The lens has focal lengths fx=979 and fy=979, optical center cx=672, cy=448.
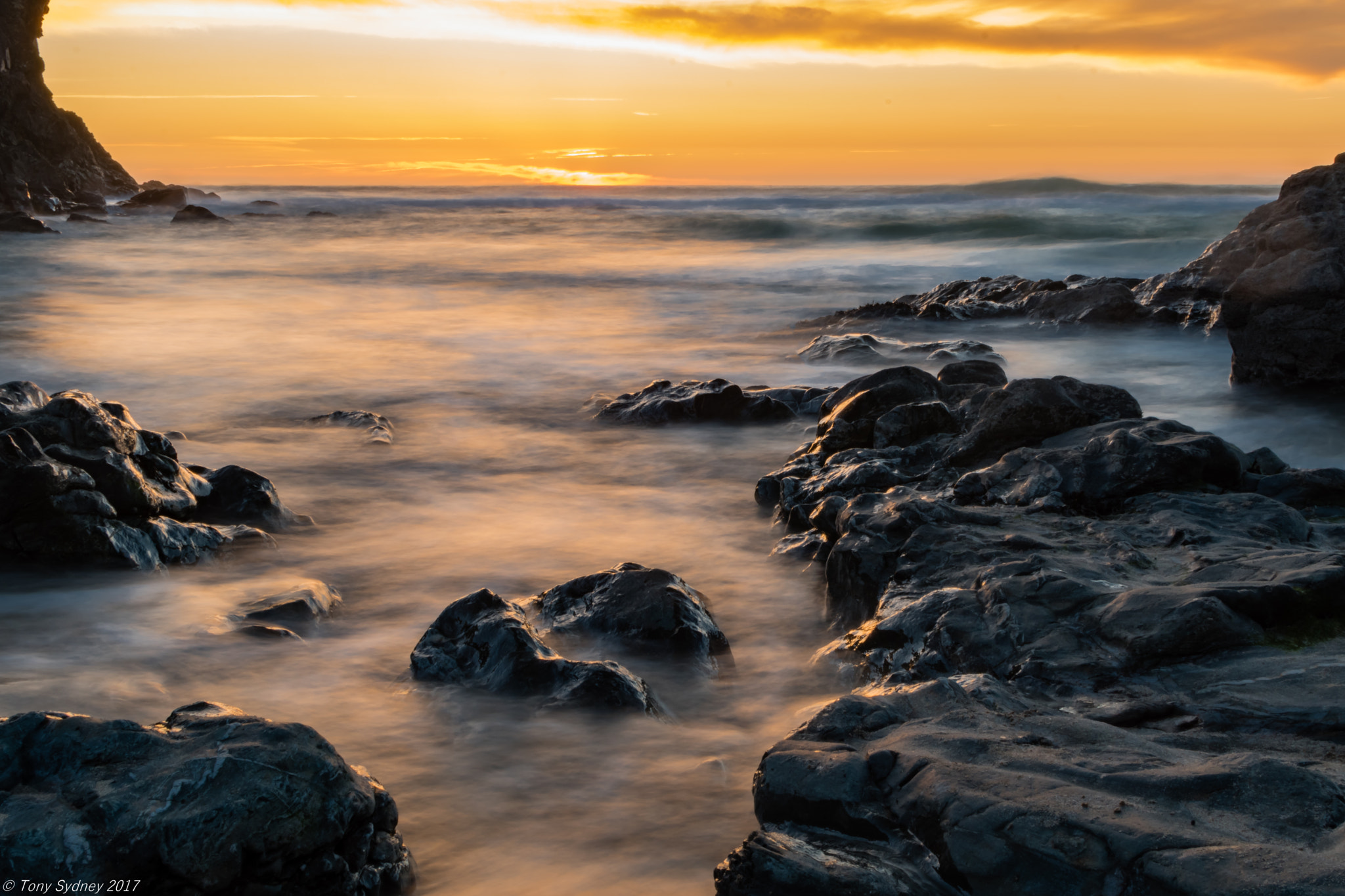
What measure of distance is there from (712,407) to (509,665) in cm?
522

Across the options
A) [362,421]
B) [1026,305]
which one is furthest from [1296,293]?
[362,421]

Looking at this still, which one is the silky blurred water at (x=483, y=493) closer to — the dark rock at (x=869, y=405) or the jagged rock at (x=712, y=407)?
the jagged rock at (x=712, y=407)

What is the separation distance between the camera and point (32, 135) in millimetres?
43938

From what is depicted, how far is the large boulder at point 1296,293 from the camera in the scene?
27.3ft

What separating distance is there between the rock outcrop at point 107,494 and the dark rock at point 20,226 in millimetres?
29048

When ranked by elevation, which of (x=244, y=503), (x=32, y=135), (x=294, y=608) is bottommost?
(x=294, y=608)

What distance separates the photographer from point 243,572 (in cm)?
527

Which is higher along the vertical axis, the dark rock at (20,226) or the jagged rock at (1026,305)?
the dark rock at (20,226)

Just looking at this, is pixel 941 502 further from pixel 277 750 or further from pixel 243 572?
pixel 243 572

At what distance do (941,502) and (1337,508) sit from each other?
1.97 metres

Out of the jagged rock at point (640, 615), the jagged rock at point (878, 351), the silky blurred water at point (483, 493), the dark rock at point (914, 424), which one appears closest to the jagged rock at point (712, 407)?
the silky blurred water at point (483, 493)

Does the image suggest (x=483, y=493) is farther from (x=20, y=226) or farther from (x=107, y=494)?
(x=20, y=226)

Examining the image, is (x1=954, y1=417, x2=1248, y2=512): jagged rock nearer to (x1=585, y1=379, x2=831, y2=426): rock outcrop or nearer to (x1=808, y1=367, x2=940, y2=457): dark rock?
(x1=808, y1=367, x2=940, y2=457): dark rock

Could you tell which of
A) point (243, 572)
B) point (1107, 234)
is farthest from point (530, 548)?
point (1107, 234)
